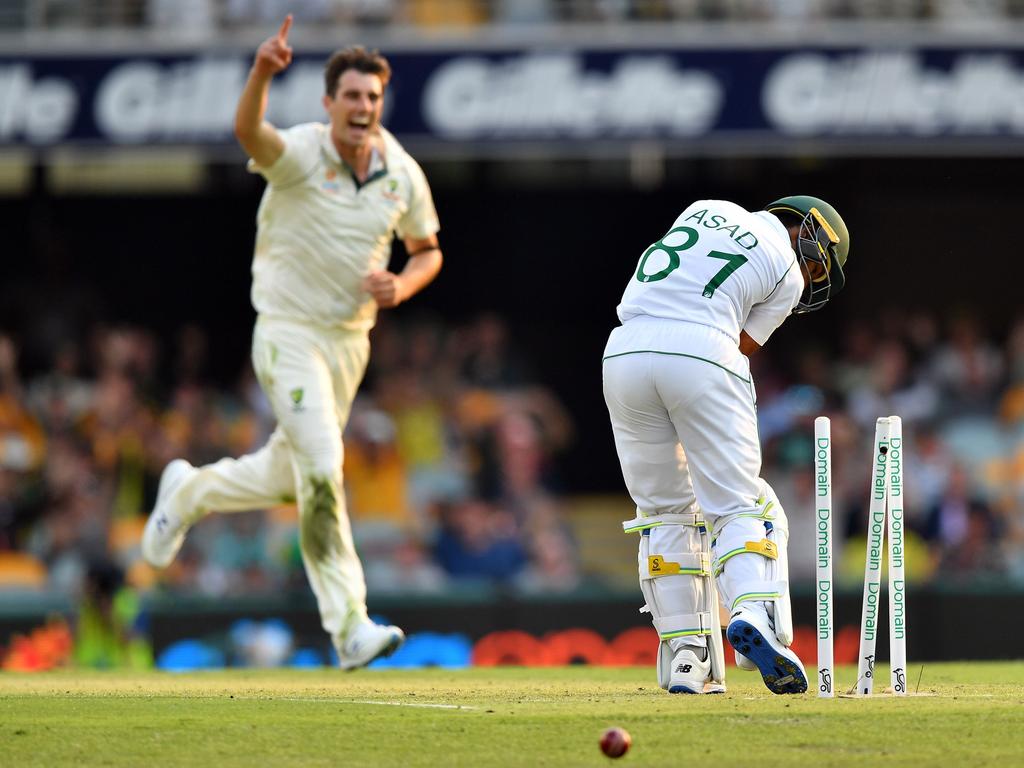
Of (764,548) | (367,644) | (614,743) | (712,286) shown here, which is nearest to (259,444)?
(367,644)

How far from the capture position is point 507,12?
14.8 meters

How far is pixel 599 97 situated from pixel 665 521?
821 cm

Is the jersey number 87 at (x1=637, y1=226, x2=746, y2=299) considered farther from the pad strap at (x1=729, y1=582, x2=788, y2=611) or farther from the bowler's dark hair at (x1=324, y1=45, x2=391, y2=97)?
the bowler's dark hair at (x1=324, y1=45, x2=391, y2=97)

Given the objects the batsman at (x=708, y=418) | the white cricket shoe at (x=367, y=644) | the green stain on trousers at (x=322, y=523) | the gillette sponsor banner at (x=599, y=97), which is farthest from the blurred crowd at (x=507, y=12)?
the batsman at (x=708, y=418)

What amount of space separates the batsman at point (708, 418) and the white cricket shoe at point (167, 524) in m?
3.07

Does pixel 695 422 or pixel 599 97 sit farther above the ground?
pixel 599 97

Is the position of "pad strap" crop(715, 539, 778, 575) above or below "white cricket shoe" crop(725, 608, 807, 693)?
above

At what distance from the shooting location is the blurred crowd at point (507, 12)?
1455cm

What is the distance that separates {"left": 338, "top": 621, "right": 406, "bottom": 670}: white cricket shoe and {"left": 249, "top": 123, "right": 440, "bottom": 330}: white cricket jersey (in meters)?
1.52

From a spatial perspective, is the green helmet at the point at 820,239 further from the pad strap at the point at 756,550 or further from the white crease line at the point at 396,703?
the white crease line at the point at 396,703

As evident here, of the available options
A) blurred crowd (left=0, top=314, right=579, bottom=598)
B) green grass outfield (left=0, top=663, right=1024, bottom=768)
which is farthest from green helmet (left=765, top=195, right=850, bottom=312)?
blurred crowd (left=0, top=314, right=579, bottom=598)

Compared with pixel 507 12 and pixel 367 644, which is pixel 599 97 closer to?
pixel 507 12

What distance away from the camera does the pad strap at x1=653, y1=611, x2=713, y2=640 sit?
642 cm

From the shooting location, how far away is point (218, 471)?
8.61 meters
